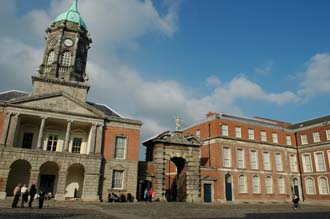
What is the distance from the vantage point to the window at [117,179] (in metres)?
29.3

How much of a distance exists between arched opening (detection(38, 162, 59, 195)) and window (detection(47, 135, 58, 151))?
6.34 ft

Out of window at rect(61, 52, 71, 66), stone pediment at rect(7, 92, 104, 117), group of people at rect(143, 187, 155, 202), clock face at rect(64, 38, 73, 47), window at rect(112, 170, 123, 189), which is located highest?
clock face at rect(64, 38, 73, 47)

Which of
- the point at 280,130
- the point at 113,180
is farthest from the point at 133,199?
the point at 280,130

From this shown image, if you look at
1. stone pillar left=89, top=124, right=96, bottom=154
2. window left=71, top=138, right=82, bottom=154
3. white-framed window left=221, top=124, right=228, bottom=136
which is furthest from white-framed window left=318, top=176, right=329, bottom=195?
window left=71, top=138, right=82, bottom=154

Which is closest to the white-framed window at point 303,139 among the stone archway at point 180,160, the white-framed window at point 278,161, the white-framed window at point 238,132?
the white-framed window at point 278,161

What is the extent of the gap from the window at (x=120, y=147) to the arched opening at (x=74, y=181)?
13.2 ft

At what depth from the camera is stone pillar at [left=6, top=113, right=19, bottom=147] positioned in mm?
26116

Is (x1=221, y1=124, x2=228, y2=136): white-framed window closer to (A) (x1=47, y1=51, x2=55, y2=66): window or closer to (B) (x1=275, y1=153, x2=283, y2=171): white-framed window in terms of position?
(B) (x1=275, y1=153, x2=283, y2=171): white-framed window

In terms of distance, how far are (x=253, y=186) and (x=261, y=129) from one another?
883 cm

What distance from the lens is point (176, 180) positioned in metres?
37.7

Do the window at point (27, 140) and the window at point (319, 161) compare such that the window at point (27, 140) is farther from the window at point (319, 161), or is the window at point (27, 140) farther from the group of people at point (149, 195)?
the window at point (319, 161)

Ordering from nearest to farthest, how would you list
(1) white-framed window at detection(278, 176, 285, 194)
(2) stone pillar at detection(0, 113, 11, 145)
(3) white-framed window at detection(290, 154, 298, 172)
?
(2) stone pillar at detection(0, 113, 11, 145), (1) white-framed window at detection(278, 176, 285, 194), (3) white-framed window at detection(290, 154, 298, 172)

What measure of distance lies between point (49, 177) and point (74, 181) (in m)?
2.68

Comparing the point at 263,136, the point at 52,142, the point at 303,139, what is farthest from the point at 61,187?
the point at 303,139
